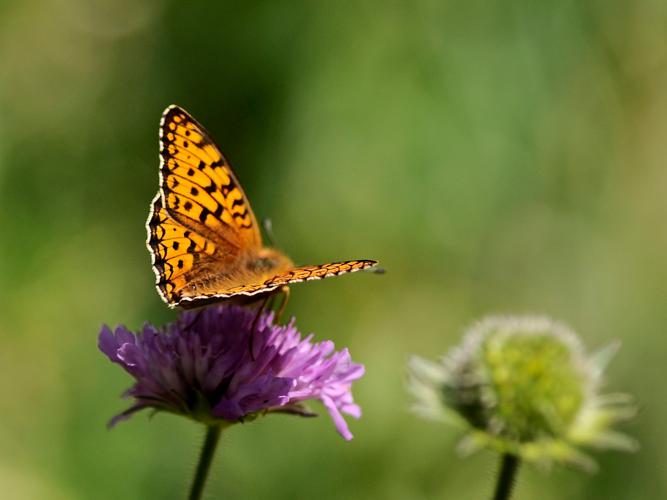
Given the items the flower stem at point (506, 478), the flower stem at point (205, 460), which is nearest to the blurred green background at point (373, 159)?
the flower stem at point (506, 478)

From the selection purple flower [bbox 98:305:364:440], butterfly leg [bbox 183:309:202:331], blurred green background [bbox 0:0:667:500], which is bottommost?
purple flower [bbox 98:305:364:440]

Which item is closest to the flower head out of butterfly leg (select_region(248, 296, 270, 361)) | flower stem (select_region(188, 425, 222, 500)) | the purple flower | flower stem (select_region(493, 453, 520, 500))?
flower stem (select_region(493, 453, 520, 500))

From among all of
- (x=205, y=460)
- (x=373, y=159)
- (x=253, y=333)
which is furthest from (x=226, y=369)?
(x=373, y=159)

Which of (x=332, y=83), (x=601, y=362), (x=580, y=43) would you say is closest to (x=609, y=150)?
(x=580, y=43)

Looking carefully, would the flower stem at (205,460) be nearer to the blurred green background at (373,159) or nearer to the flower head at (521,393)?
the flower head at (521,393)

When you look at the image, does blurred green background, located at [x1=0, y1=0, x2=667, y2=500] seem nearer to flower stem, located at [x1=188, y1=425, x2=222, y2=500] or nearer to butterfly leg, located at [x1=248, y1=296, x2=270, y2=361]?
butterfly leg, located at [x1=248, y1=296, x2=270, y2=361]

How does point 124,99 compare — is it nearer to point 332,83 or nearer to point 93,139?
point 93,139

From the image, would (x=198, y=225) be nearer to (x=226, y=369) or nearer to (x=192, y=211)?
(x=192, y=211)
